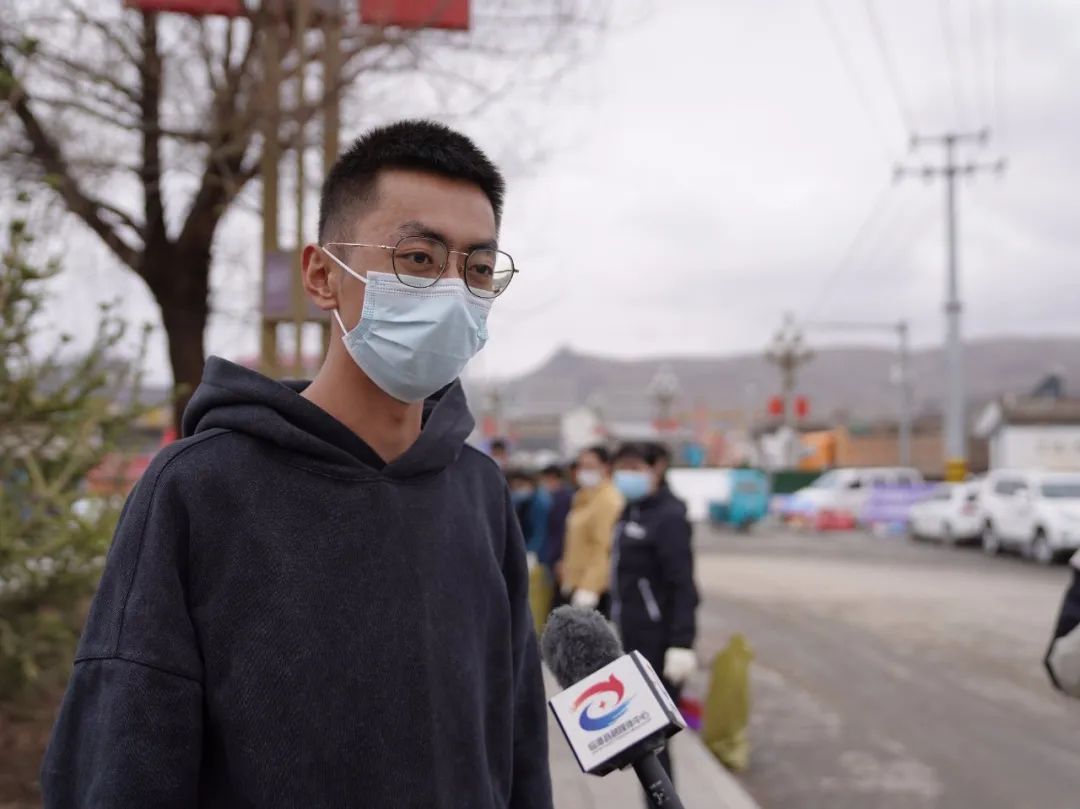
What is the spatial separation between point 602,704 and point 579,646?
15 centimetres

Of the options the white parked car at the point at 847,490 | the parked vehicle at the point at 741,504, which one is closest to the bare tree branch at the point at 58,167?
the parked vehicle at the point at 741,504

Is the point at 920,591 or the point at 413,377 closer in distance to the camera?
→ the point at 413,377

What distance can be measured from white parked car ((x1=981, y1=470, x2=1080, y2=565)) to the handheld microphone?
1937cm

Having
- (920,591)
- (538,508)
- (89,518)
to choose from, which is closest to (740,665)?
(89,518)

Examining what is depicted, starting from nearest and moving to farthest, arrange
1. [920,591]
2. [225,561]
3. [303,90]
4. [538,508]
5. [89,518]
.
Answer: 1. [225,561]
2. [89,518]
3. [303,90]
4. [538,508]
5. [920,591]

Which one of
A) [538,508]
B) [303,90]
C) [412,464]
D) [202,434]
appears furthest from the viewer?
[538,508]

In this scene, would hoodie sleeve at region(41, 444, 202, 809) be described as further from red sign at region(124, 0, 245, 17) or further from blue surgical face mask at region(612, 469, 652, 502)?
blue surgical face mask at region(612, 469, 652, 502)

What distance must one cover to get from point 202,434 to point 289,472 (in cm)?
15

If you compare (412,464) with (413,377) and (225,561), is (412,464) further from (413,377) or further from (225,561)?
(225,561)

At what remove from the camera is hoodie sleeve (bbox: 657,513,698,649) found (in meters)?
6.15

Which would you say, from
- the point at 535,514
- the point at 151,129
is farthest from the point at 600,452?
the point at 151,129

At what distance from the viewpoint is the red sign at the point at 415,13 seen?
20.0 feet

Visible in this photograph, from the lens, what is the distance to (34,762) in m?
5.82

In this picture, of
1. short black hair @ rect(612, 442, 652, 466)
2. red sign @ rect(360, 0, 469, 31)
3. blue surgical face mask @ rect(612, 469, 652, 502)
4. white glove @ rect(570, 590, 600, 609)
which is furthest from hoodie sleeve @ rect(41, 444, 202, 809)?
white glove @ rect(570, 590, 600, 609)
